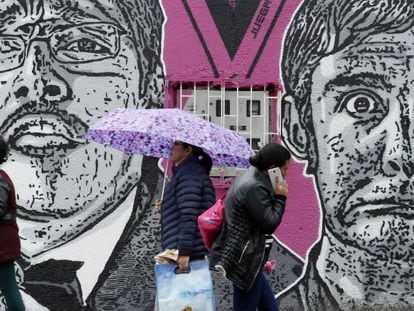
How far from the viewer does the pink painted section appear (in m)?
5.62

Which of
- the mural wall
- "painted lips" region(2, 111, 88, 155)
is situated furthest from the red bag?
"painted lips" region(2, 111, 88, 155)

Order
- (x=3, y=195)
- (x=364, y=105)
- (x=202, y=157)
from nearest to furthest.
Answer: (x=3, y=195) < (x=202, y=157) < (x=364, y=105)

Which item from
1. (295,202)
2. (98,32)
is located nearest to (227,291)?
(295,202)

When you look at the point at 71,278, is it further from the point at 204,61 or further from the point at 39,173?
the point at 204,61

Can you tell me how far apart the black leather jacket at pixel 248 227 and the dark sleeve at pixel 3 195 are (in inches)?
55.8

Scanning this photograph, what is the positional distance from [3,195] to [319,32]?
3063mm

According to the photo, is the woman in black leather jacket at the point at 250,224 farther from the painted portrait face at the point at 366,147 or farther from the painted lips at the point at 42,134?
the painted lips at the point at 42,134

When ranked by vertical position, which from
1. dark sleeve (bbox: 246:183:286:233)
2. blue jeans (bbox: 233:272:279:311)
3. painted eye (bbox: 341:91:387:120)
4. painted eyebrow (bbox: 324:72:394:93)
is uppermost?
painted eyebrow (bbox: 324:72:394:93)

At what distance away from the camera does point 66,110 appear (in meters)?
5.59

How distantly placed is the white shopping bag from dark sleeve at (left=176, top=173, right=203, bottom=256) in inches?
5.4

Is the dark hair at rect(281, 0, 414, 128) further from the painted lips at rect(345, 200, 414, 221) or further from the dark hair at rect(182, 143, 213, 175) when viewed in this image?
the dark hair at rect(182, 143, 213, 175)

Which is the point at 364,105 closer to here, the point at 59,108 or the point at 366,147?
the point at 366,147

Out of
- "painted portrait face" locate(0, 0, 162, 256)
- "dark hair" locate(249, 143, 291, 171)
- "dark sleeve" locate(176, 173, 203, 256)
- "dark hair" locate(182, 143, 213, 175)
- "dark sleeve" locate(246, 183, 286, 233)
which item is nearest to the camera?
"dark sleeve" locate(246, 183, 286, 233)

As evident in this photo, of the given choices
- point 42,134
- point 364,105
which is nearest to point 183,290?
point 42,134
